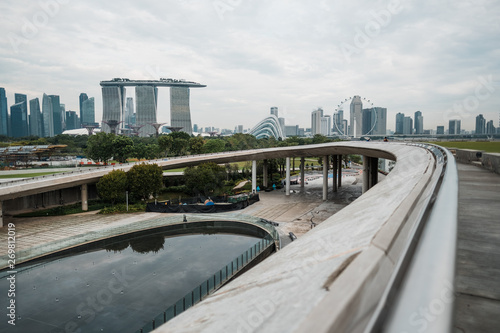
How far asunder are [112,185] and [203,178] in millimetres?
10070

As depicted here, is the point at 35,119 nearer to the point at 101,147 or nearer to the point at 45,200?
the point at 101,147

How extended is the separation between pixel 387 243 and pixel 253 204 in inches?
1309

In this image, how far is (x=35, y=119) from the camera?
617ft

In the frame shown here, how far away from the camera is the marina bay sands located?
165625 millimetres

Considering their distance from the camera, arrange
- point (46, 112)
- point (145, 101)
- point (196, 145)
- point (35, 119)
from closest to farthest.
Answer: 1. point (196, 145)
2. point (145, 101)
3. point (35, 119)
4. point (46, 112)

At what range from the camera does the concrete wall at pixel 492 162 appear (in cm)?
1104

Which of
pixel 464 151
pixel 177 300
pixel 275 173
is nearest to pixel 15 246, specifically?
pixel 177 300

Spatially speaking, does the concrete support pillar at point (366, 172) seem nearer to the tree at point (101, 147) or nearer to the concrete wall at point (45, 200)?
the concrete wall at point (45, 200)

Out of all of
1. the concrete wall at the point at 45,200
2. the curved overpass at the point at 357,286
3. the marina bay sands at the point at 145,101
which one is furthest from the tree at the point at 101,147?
the marina bay sands at the point at 145,101

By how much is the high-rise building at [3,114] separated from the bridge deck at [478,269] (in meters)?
218

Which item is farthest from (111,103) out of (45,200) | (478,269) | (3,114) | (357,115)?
(478,269)

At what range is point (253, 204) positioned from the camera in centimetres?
3472

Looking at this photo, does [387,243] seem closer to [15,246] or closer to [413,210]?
[413,210]

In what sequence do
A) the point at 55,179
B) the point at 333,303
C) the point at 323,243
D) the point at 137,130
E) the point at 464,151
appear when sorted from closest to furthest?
the point at 333,303, the point at 323,243, the point at 464,151, the point at 55,179, the point at 137,130
